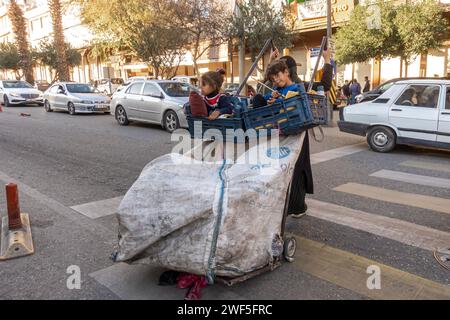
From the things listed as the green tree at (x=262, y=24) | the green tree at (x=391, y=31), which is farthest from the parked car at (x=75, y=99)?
the green tree at (x=391, y=31)

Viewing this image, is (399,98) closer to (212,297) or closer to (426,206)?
(426,206)

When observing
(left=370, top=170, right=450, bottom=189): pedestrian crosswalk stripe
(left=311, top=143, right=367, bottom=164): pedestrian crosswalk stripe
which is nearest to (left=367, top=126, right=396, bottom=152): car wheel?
(left=311, top=143, right=367, bottom=164): pedestrian crosswalk stripe

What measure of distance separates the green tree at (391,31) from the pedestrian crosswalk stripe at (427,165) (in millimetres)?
9702

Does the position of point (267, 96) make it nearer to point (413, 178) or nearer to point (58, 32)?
point (413, 178)

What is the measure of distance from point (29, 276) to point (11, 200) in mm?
1157

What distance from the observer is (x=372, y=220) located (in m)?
4.65

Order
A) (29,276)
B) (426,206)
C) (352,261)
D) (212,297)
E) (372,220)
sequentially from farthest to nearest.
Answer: (426,206)
(372,220)
(352,261)
(29,276)
(212,297)

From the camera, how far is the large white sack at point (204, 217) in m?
2.86

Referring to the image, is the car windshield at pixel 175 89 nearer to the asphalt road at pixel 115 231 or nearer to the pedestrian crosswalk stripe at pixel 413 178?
the asphalt road at pixel 115 231

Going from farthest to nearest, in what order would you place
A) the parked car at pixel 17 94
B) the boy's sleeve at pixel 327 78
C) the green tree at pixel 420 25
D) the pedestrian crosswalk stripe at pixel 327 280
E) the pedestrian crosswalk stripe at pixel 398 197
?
the parked car at pixel 17 94 < the green tree at pixel 420 25 < the pedestrian crosswalk stripe at pixel 398 197 < the boy's sleeve at pixel 327 78 < the pedestrian crosswalk stripe at pixel 327 280

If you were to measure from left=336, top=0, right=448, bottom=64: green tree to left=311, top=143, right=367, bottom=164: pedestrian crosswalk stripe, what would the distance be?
8.33 metres

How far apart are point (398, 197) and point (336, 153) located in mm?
3240

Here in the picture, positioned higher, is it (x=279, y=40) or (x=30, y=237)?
(x=279, y=40)

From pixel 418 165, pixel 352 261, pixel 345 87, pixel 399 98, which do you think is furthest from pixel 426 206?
pixel 345 87
